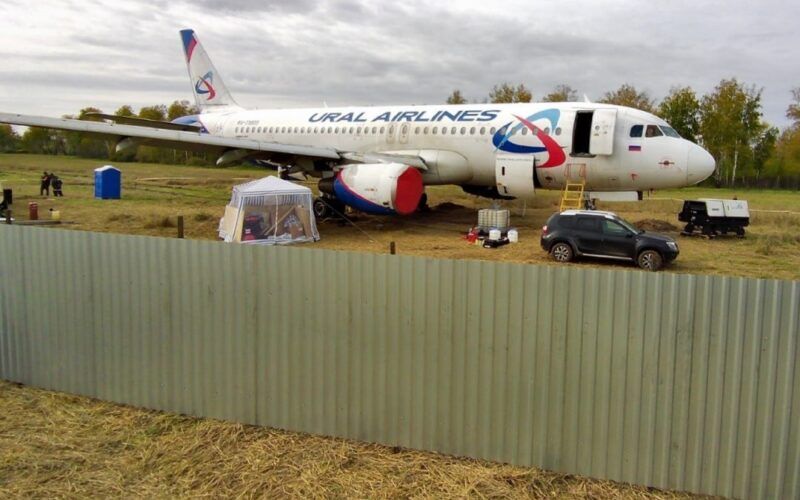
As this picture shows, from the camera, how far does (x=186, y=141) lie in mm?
18672

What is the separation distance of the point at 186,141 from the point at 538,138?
11.0 m

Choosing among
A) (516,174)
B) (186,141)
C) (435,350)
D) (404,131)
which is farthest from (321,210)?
(435,350)

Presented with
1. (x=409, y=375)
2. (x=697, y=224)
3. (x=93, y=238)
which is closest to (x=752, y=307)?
(x=409, y=375)

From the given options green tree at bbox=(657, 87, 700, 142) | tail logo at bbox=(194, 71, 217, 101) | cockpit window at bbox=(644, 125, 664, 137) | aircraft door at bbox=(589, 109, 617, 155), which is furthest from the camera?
A: green tree at bbox=(657, 87, 700, 142)

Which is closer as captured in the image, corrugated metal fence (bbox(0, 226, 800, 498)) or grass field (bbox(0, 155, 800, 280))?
corrugated metal fence (bbox(0, 226, 800, 498))

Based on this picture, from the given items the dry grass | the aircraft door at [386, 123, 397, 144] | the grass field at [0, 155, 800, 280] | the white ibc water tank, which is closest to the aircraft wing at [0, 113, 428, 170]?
the aircraft door at [386, 123, 397, 144]

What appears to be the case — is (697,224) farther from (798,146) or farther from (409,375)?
(798,146)

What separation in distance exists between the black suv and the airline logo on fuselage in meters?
6.25

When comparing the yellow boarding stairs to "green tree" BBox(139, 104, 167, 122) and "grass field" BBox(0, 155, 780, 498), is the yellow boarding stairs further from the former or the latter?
"green tree" BBox(139, 104, 167, 122)

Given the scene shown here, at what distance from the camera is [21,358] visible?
713 cm

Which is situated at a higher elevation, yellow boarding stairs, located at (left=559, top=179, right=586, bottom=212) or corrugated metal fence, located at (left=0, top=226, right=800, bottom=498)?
yellow boarding stairs, located at (left=559, top=179, right=586, bottom=212)

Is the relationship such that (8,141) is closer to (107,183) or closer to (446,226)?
(107,183)

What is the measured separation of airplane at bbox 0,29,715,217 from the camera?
59.2 feet

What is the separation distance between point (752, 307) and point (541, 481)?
2.25 m
